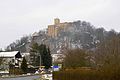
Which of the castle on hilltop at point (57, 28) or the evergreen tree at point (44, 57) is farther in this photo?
the castle on hilltop at point (57, 28)

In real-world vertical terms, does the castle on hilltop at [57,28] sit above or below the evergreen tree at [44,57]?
above

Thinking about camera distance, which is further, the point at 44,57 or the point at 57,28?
the point at 57,28

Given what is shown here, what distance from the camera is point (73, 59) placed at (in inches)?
2341

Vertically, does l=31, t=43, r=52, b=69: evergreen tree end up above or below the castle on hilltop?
below

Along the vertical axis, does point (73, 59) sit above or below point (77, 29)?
below

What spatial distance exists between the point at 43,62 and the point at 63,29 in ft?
250

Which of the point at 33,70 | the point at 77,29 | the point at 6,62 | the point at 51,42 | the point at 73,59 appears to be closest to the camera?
the point at 73,59

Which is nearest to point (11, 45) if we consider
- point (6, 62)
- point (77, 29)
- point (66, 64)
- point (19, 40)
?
point (19, 40)

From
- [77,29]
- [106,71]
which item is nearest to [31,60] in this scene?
[77,29]

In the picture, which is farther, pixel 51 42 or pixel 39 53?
pixel 51 42

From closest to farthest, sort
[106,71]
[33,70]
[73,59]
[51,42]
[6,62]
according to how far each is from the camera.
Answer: [106,71]
[73,59]
[33,70]
[6,62]
[51,42]

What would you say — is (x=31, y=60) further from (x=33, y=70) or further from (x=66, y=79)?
(x=66, y=79)

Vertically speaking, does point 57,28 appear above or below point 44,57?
above

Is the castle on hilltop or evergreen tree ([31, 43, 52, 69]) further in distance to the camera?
the castle on hilltop
